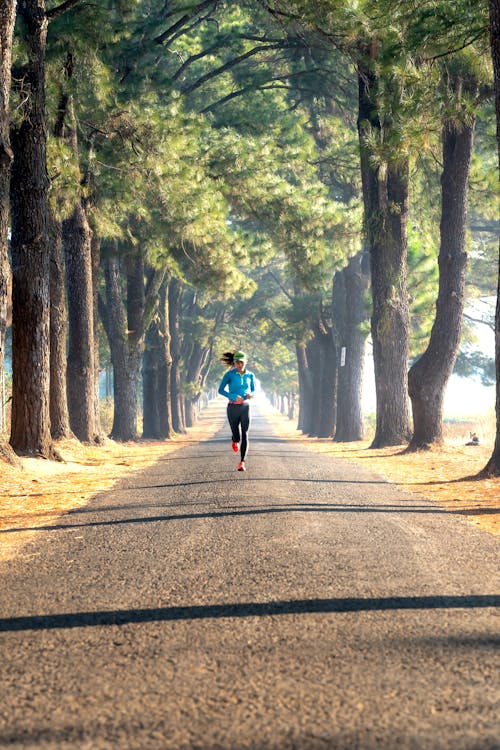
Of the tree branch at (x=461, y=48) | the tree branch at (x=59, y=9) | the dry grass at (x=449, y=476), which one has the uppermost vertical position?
the tree branch at (x=59, y=9)

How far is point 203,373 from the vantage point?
5888cm

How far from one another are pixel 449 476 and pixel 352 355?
16601 mm

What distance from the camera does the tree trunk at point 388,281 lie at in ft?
64.3

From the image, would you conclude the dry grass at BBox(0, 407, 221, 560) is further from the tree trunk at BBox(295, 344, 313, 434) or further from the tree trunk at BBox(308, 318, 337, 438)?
the tree trunk at BBox(295, 344, 313, 434)

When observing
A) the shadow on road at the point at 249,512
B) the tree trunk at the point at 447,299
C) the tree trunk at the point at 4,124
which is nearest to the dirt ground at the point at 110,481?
the shadow on road at the point at 249,512

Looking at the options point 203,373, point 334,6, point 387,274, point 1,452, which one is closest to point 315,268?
point 387,274

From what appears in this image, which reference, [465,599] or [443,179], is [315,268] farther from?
[465,599]

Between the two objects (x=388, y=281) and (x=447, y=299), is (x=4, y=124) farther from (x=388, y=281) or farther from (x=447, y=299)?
(x=388, y=281)

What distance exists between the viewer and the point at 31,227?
13164mm

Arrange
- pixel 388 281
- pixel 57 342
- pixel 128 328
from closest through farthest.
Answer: pixel 57 342, pixel 388 281, pixel 128 328

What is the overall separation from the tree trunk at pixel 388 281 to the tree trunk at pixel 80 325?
7.07 meters

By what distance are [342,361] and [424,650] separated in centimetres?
2531

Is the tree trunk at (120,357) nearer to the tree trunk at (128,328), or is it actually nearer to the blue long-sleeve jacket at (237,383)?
the tree trunk at (128,328)

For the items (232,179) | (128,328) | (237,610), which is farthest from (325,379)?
(237,610)
